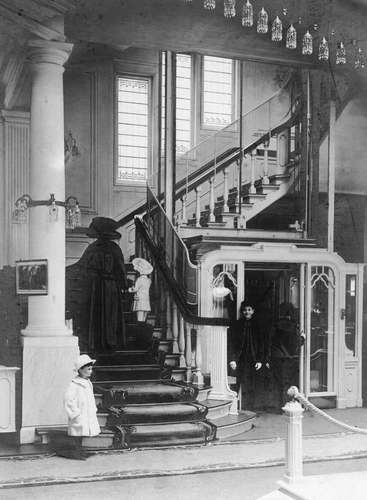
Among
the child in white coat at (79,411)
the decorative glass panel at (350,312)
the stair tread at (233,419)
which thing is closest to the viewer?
the child in white coat at (79,411)

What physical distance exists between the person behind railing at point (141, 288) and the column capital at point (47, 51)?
94.8 inches

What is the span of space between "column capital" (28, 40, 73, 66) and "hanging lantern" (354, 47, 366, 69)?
3.22 m

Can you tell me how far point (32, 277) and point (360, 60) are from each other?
4.28 m

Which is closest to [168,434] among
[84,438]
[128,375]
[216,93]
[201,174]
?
[84,438]

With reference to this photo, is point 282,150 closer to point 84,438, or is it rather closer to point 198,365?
point 198,365

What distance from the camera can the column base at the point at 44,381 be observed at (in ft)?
20.0

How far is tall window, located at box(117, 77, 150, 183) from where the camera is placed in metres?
Result: 10.2

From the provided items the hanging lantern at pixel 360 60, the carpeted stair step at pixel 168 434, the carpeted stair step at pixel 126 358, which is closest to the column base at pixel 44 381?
the carpeted stair step at pixel 168 434

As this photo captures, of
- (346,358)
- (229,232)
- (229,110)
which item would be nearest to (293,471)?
(346,358)

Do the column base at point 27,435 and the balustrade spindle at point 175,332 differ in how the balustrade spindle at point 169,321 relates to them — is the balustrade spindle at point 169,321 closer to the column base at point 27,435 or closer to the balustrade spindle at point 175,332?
the balustrade spindle at point 175,332

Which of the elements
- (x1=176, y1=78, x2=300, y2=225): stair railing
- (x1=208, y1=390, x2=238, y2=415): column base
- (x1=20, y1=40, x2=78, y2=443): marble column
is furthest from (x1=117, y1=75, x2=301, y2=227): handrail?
(x1=20, y1=40, x2=78, y2=443): marble column

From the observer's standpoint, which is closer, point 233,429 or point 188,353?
point 233,429

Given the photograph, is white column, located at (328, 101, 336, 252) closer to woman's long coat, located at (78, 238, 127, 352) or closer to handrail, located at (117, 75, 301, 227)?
handrail, located at (117, 75, 301, 227)

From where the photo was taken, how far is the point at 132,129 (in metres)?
10.2
